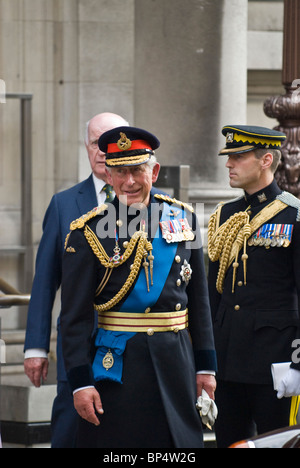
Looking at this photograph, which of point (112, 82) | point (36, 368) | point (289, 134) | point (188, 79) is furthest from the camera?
point (188, 79)

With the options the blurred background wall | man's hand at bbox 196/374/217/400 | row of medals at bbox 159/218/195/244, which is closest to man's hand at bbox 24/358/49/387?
man's hand at bbox 196/374/217/400

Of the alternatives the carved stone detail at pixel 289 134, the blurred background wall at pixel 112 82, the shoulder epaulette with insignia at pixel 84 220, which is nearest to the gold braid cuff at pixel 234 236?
the shoulder epaulette with insignia at pixel 84 220

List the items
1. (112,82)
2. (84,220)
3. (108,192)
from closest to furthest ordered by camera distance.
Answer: (84,220) < (108,192) < (112,82)

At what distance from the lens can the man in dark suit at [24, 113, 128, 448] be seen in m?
5.41

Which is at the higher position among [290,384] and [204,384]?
[204,384]

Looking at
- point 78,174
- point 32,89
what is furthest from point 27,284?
point 32,89

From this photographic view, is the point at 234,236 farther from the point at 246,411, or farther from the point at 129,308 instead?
the point at 129,308

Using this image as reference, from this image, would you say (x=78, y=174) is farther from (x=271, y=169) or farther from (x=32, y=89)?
(x=271, y=169)

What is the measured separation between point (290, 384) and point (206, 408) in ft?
2.36

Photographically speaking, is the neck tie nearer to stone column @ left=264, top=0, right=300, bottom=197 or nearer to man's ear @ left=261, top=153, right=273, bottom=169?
man's ear @ left=261, top=153, right=273, bottom=169

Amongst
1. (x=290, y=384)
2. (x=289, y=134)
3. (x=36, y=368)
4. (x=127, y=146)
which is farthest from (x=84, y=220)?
(x=289, y=134)

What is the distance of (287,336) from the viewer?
5551mm

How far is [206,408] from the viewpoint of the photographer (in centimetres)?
475

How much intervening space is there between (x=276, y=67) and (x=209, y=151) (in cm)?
252
